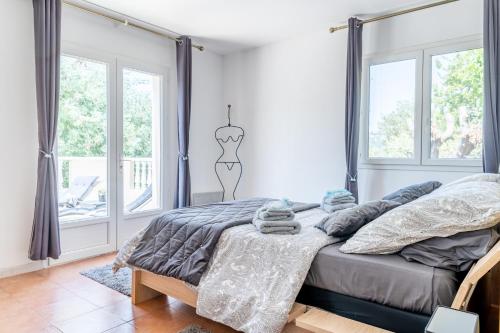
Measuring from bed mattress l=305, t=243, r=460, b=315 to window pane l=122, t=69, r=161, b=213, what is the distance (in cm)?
301

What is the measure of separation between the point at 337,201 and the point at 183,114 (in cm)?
248

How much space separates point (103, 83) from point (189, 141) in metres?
1.34

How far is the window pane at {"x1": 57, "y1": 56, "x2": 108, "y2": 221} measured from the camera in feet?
12.0

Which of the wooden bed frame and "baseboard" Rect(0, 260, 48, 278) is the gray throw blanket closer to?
the wooden bed frame

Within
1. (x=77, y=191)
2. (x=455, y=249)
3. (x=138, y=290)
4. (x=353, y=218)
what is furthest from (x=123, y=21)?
(x=455, y=249)

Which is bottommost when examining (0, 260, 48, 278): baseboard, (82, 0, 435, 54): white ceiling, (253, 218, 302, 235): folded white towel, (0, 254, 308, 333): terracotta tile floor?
(0, 254, 308, 333): terracotta tile floor

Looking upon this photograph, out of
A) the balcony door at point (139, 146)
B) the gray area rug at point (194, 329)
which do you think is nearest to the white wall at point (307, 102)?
the balcony door at point (139, 146)

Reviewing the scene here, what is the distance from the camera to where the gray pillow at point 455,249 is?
58.9 inches

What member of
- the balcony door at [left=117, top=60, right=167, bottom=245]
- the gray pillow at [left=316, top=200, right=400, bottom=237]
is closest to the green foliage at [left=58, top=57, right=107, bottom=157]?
A: the balcony door at [left=117, top=60, right=167, bottom=245]

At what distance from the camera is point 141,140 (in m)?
4.36

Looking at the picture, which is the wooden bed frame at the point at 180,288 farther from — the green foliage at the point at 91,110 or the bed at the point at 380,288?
the green foliage at the point at 91,110

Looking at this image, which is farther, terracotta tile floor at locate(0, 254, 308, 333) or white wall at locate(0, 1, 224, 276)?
white wall at locate(0, 1, 224, 276)

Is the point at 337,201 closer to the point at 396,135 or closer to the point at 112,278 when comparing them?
the point at 396,135

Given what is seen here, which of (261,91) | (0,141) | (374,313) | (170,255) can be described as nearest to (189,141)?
(261,91)
